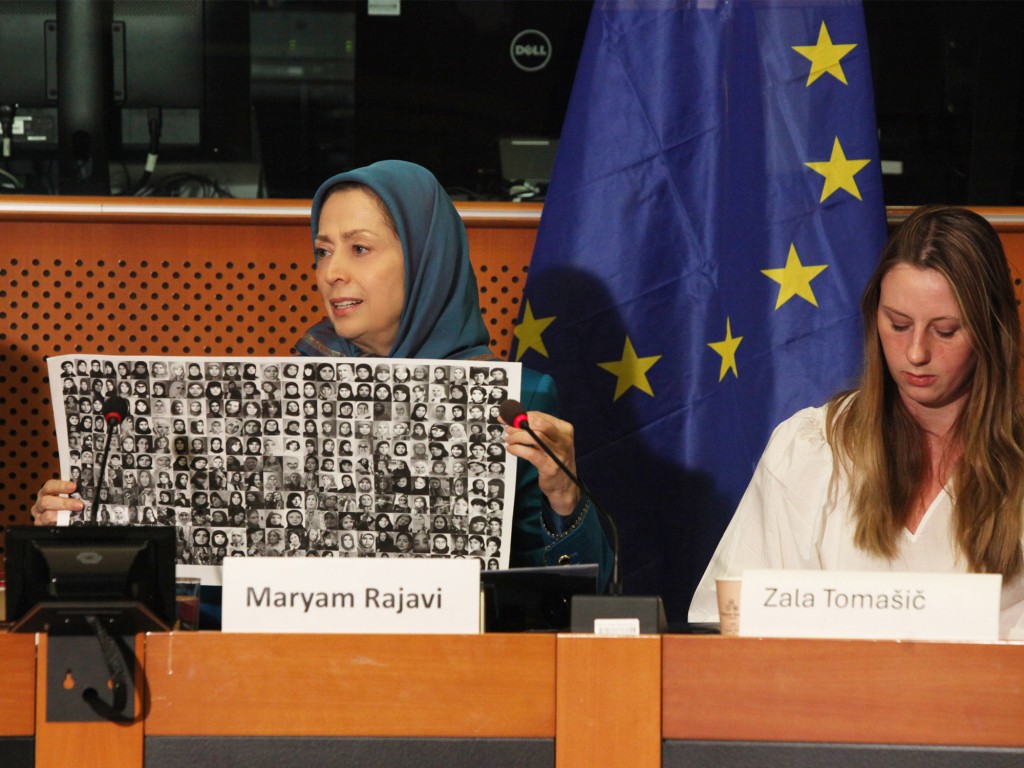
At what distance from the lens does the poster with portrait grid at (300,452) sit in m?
1.51

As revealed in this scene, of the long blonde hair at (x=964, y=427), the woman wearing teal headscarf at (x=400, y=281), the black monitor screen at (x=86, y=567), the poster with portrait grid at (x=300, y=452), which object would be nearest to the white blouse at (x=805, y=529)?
the long blonde hair at (x=964, y=427)

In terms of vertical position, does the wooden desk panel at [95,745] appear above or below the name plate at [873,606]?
below

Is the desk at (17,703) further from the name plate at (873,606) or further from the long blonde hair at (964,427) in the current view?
the long blonde hair at (964,427)

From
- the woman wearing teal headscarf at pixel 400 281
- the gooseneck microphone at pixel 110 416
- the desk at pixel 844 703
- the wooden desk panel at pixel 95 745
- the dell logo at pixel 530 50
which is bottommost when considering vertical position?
the wooden desk panel at pixel 95 745

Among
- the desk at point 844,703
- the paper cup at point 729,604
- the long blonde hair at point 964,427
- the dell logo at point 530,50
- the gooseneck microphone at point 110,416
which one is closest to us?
the desk at point 844,703

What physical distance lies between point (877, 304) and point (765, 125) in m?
0.67

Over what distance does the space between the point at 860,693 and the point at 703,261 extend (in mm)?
1336

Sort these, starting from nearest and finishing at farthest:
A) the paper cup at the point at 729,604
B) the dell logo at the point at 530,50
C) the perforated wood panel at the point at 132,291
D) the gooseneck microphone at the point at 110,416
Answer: the paper cup at the point at 729,604 < the gooseneck microphone at the point at 110,416 < the perforated wood panel at the point at 132,291 < the dell logo at the point at 530,50

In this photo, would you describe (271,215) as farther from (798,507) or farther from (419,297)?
(798,507)

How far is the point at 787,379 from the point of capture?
7.70ft

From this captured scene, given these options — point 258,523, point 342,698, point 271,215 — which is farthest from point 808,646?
point 271,215

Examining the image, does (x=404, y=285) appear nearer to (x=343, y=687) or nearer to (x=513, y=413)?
(x=513, y=413)

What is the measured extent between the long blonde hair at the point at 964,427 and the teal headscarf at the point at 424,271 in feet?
2.00

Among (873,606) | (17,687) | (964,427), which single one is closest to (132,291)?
(17,687)
